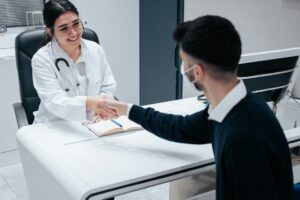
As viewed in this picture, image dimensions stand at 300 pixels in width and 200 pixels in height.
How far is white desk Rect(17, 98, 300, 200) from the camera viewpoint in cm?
128

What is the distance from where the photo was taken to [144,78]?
355cm

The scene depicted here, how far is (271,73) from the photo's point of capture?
165 cm

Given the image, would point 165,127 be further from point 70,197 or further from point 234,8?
point 234,8

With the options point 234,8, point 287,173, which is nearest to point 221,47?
point 287,173

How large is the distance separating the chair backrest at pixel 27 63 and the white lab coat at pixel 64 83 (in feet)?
0.27

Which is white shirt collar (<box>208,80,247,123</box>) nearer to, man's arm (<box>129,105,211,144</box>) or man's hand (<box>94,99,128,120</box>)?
man's arm (<box>129,105,211,144</box>)

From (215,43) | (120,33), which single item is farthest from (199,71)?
(120,33)

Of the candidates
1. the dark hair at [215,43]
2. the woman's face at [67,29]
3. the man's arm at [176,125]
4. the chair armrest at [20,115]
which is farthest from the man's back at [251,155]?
the chair armrest at [20,115]

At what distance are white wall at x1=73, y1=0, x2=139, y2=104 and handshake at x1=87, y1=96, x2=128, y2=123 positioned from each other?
151 centimetres

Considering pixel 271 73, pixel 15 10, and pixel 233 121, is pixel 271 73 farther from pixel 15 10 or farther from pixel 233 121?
pixel 15 10

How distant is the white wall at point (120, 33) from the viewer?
3.10 m

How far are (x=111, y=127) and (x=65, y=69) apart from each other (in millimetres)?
457

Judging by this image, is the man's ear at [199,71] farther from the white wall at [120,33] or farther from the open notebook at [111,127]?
the white wall at [120,33]

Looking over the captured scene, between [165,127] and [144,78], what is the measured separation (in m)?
2.08
